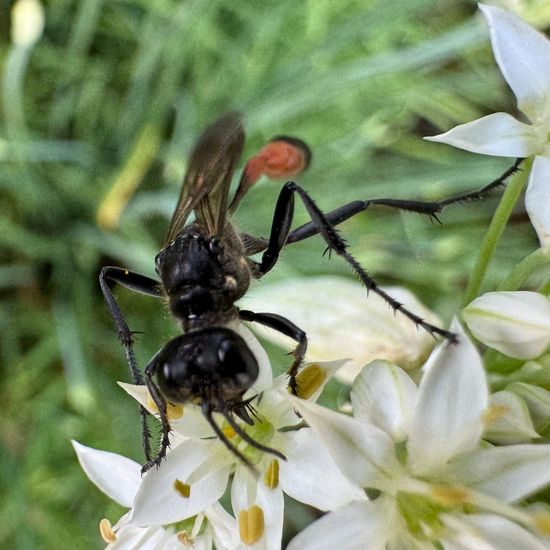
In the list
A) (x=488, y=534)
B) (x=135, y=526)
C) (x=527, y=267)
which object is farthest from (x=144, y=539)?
(x=527, y=267)

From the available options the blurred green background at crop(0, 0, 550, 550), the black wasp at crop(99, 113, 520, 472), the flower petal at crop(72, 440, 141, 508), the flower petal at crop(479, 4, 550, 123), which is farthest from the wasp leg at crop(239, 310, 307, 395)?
the blurred green background at crop(0, 0, 550, 550)

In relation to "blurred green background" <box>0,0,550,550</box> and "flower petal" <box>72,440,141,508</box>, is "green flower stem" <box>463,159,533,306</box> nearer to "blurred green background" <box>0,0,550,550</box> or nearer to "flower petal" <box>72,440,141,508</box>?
"flower petal" <box>72,440,141,508</box>

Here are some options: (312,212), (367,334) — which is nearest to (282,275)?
(367,334)

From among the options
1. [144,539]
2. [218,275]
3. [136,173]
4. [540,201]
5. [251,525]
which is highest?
[540,201]

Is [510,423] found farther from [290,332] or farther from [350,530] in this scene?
[290,332]

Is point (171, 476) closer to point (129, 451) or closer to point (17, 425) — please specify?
point (129, 451)
